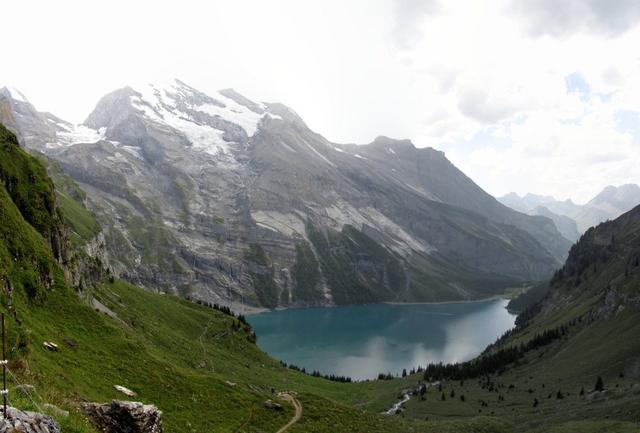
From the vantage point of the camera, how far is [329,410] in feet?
179

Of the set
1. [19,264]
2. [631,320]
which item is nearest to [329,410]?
[19,264]

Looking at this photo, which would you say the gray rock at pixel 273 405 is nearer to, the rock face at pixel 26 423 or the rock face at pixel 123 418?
the rock face at pixel 123 418

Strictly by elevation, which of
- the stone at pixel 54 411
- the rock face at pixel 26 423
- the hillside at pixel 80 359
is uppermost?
the rock face at pixel 26 423

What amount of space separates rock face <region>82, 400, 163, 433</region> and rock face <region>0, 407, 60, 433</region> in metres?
6.83

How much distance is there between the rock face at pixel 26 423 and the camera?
40.3 ft

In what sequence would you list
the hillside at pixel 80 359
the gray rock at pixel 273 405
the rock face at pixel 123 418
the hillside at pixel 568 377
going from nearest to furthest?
the rock face at pixel 123 418 → the hillside at pixel 80 359 → the gray rock at pixel 273 405 → the hillside at pixel 568 377

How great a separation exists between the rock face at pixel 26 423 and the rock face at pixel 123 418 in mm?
6834

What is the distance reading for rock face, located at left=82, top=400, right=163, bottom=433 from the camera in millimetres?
21047

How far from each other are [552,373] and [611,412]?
173 feet

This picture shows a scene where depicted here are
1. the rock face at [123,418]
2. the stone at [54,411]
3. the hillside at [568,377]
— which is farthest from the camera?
the hillside at [568,377]

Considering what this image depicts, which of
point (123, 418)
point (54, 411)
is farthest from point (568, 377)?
point (54, 411)

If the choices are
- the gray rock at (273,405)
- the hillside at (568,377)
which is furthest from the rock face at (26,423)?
the hillside at (568,377)

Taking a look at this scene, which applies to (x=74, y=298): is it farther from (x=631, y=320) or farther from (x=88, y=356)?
(x=631, y=320)

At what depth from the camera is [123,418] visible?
832 inches
